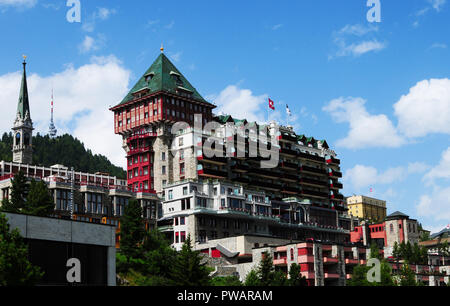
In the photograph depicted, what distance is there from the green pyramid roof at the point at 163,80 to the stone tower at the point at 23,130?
4402 cm

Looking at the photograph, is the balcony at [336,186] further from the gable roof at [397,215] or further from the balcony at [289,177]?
the gable roof at [397,215]

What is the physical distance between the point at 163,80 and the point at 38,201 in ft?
208

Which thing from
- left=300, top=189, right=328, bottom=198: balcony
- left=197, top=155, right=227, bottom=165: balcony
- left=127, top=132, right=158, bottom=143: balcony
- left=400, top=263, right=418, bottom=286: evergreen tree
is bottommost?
left=400, top=263, right=418, bottom=286: evergreen tree

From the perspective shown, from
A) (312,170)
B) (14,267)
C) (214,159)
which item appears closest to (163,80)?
(214,159)

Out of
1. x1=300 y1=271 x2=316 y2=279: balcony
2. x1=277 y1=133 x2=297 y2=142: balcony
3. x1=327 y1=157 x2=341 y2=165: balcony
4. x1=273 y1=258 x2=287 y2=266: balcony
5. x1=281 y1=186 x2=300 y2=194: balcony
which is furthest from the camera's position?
x1=327 y1=157 x2=341 y2=165: balcony

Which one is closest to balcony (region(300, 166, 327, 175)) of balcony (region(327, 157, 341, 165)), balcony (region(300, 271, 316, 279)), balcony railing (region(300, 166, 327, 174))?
balcony railing (region(300, 166, 327, 174))

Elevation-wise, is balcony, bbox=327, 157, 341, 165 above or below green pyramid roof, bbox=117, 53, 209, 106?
below

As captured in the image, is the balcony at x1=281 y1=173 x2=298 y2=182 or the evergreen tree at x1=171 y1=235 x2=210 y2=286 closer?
the evergreen tree at x1=171 y1=235 x2=210 y2=286

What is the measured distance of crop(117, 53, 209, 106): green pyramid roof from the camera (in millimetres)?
159375

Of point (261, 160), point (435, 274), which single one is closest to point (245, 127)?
point (261, 160)

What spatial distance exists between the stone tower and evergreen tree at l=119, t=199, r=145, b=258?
91.6 meters

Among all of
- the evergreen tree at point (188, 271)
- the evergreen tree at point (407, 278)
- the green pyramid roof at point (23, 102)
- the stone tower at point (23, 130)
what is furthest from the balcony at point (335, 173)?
the evergreen tree at point (188, 271)

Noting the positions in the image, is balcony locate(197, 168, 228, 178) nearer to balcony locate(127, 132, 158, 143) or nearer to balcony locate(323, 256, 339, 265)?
balcony locate(127, 132, 158, 143)
